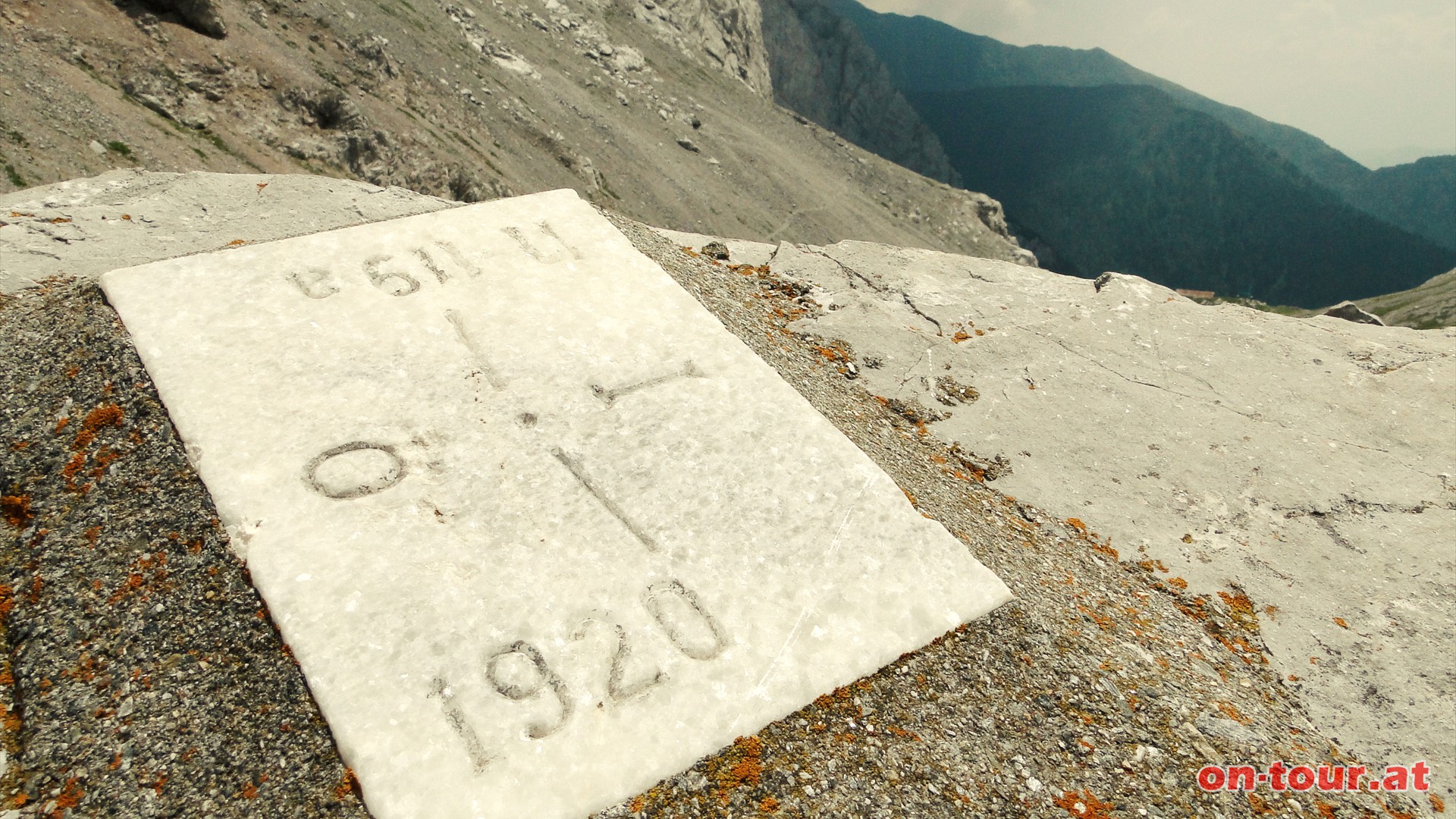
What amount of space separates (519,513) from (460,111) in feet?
160

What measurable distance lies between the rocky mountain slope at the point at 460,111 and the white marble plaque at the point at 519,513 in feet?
77.5

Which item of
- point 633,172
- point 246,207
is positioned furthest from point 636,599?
point 633,172

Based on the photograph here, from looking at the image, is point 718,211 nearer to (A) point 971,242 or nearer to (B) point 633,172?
(B) point 633,172

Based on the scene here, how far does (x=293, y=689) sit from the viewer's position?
486 cm

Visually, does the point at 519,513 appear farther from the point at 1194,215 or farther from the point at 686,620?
the point at 1194,215

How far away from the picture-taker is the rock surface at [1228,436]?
7137 millimetres

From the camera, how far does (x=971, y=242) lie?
83.8m

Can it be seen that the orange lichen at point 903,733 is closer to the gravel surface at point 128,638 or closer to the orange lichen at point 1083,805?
the orange lichen at point 1083,805

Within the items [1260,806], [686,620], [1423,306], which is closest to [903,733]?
[686,620]

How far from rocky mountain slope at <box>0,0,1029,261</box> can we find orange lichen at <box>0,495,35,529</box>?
2399cm

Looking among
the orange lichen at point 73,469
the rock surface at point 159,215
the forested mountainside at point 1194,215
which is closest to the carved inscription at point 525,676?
the orange lichen at point 73,469

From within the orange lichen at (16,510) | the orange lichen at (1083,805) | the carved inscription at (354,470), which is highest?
the orange lichen at (1083,805)

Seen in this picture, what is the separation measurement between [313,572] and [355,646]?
686 mm

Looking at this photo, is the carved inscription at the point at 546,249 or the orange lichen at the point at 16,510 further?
the carved inscription at the point at 546,249
